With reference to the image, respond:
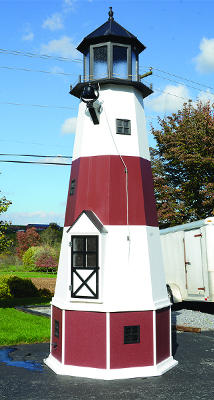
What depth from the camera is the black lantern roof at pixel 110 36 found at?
12.2 m

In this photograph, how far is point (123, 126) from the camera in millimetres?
12336

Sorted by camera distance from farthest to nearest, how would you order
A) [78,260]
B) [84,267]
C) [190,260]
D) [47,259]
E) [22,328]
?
[47,259] < [190,260] < [22,328] < [78,260] < [84,267]

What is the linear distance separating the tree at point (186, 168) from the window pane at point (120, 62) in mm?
16721

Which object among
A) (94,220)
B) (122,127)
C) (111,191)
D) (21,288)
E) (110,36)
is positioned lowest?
(21,288)

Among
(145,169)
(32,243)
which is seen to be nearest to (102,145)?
(145,169)

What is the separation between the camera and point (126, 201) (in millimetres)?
11945

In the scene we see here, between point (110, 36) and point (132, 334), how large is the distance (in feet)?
28.6

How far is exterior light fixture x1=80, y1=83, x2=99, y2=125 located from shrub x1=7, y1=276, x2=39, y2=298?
20004 millimetres

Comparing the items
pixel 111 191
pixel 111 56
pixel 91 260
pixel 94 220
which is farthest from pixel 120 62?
pixel 91 260

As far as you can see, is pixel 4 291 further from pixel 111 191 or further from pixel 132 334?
pixel 111 191

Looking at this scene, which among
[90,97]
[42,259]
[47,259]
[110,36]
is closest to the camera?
[90,97]

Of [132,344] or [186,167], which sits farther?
[186,167]

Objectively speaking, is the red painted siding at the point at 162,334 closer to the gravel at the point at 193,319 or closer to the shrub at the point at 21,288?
the gravel at the point at 193,319

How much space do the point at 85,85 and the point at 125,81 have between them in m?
1.30
